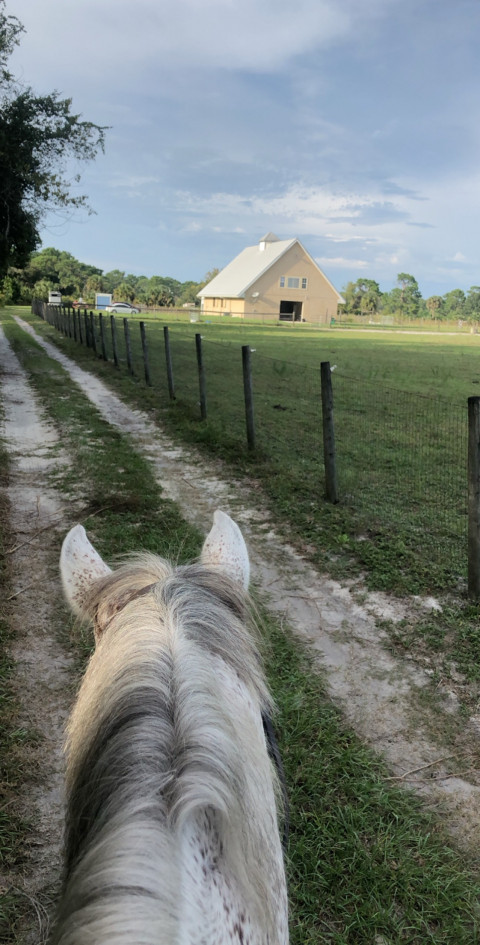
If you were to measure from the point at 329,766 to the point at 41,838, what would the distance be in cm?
106

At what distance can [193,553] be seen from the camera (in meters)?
3.85

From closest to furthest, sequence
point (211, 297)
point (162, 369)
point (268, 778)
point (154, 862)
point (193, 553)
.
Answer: point (154, 862) → point (268, 778) → point (193, 553) → point (162, 369) → point (211, 297)

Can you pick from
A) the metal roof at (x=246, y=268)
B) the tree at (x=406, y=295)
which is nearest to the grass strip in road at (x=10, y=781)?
the metal roof at (x=246, y=268)

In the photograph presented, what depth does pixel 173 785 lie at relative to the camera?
728 millimetres

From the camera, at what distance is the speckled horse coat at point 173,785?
641 mm

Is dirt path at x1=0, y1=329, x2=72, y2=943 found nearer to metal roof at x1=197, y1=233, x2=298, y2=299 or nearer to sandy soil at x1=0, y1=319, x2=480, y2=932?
sandy soil at x1=0, y1=319, x2=480, y2=932

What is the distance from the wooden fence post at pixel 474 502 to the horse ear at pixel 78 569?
105 inches

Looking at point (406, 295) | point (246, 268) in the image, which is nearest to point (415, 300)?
point (406, 295)

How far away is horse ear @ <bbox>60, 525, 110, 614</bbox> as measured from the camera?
1.33 metres

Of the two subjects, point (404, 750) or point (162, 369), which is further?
point (162, 369)

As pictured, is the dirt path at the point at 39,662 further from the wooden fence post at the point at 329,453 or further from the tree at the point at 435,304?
the tree at the point at 435,304

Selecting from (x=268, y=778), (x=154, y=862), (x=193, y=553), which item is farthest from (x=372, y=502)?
(x=154, y=862)

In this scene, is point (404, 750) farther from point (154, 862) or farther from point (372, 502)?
point (372, 502)

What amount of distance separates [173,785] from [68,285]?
231 feet
